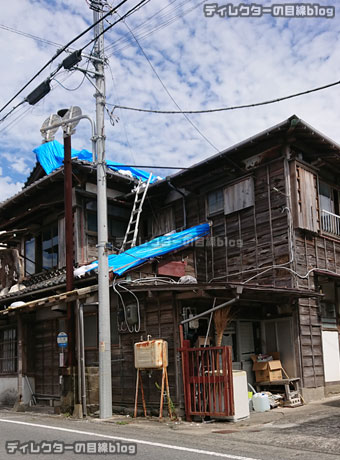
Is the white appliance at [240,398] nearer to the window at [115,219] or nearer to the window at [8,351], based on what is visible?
the window at [115,219]

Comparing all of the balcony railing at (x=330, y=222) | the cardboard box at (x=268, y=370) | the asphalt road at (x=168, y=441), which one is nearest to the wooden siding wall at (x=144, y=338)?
the asphalt road at (x=168, y=441)

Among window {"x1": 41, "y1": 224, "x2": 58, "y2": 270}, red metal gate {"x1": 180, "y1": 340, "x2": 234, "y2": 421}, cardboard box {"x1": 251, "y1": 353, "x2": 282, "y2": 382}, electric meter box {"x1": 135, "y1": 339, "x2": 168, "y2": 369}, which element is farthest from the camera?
window {"x1": 41, "y1": 224, "x2": 58, "y2": 270}

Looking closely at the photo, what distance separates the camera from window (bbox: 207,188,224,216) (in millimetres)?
16656

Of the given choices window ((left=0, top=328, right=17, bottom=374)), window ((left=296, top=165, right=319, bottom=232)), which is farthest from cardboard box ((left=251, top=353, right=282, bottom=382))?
window ((left=0, top=328, right=17, bottom=374))

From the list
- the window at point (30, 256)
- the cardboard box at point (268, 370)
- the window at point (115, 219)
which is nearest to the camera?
Answer: the cardboard box at point (268, 370)

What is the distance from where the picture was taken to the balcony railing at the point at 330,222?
15701 mm

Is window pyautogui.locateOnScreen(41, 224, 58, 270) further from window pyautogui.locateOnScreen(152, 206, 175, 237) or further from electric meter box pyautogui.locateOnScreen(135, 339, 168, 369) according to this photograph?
electric meter box pyautogui.locateOnScreen(135, 339, 168, 369)

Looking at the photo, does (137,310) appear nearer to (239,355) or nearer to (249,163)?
(239,355)

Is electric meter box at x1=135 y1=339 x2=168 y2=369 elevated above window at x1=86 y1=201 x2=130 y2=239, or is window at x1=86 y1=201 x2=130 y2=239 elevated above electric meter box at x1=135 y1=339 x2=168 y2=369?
window at x1=86 y1=201 x2=130 y2=239

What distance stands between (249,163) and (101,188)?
17.0 feet

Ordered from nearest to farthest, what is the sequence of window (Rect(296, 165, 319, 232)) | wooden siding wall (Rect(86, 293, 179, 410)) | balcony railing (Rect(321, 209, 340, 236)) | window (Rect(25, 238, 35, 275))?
1. wooden siding wall (Rect(86, 293, 179, 410))
2. window (Rect(296, 165, 319, 232))
3. balcony railing (Rect(321, 209, 340, 236))
4. window (Rect(25, 238, 35, 275))

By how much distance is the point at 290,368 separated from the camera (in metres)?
13.7

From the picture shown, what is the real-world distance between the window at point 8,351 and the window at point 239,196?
8684 mm

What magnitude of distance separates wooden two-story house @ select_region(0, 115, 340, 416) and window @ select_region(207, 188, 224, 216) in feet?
0.11
